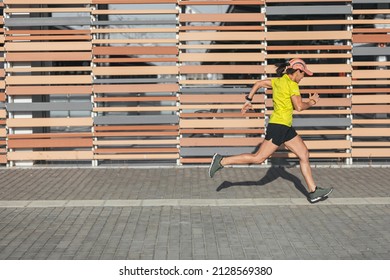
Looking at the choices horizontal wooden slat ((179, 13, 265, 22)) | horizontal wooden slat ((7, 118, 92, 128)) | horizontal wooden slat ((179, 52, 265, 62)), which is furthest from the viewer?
horizontal wooden slat ((7, 118, 92, 128))

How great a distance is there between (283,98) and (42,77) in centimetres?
528

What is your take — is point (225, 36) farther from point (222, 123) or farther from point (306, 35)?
point (222, 123)

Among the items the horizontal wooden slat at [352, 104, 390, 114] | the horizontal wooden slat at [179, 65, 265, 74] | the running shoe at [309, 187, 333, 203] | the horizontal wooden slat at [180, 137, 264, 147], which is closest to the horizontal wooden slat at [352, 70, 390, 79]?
the horizontal wooden slat at [352, 104, 390, 114]

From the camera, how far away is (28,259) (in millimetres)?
5566

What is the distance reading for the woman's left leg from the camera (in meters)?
7.93

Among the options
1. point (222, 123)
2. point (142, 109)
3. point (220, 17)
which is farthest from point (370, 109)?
point (142, 109)

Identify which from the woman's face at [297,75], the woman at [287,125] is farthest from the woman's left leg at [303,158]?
the woman's face at [297,75]

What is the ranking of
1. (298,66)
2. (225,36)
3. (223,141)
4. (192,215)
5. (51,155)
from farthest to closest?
1. (51,155)
2. (223,141)
3. (225,36)
4. (298,66)
5. (192,215)

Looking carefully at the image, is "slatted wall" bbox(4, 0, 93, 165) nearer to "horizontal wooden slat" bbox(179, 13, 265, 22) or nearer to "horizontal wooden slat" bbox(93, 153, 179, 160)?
"horizontal wooden slat" bbox(93, 153, 179, 160)

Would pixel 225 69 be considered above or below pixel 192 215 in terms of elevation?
above

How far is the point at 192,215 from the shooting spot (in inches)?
289

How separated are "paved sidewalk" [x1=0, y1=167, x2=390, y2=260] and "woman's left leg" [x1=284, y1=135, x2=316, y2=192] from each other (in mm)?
300
